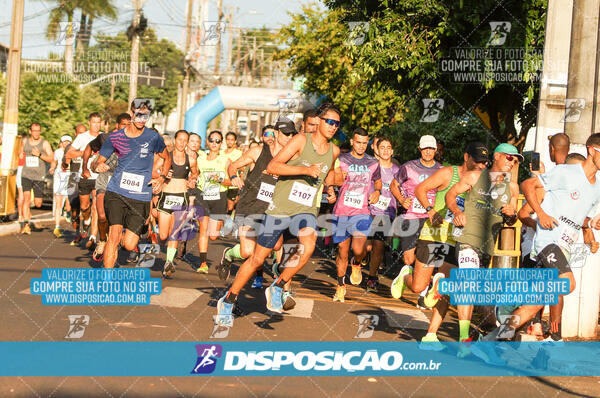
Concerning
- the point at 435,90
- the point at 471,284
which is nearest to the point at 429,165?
the point at 471,284

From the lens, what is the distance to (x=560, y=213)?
23.0ft

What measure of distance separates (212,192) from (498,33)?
5.75 m

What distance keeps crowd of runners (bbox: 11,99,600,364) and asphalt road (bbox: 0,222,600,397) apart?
355mm

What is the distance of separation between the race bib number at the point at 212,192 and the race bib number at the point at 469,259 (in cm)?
623

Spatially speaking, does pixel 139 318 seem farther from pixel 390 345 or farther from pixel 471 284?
pixel 471 284

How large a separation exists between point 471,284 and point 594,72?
274cm

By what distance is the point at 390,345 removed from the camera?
7.47 meters

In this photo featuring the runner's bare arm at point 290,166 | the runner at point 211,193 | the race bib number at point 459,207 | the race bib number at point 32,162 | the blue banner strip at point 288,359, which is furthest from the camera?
the race bib number at point 32,162

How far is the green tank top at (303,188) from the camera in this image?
778 centimetres

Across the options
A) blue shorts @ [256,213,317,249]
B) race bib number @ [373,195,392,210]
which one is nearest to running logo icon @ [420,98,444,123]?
race bib number @ [373,195,392,210]

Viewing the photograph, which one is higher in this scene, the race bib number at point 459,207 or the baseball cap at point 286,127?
the baseball cap at point 286,127

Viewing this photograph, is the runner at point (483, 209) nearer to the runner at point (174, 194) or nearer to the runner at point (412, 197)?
Result: the runner at point (412, 197)

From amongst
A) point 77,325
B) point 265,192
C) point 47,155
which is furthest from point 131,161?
point 47,155

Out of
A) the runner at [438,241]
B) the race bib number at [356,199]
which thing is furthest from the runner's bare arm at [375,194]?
the runner at [438,241]
